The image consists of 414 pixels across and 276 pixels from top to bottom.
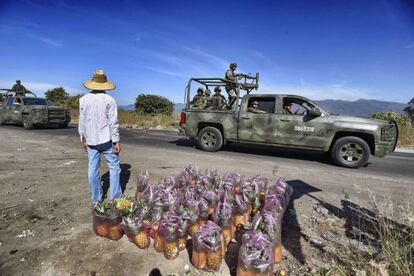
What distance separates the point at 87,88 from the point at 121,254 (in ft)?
7.21

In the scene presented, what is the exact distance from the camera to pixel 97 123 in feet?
12.6

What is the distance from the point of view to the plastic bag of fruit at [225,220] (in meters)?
3.06

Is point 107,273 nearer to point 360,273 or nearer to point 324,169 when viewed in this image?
point 360,273

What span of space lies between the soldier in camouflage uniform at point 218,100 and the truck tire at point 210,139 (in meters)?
1.00

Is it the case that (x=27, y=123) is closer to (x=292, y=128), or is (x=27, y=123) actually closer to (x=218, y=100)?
(x=218, y=100)

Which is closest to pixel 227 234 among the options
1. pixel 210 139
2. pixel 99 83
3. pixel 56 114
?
pixel 99 83

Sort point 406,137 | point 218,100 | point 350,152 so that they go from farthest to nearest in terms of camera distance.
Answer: point 406,137 < point 218,100 < point 350,152

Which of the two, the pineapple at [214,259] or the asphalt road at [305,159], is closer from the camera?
the pineapple at [214,259]

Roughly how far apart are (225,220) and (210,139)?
626cm

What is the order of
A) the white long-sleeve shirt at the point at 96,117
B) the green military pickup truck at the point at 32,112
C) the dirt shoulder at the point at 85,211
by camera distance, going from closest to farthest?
1. the dirt shoulder at the point at 85,211
2. the white long-sleeve shirt at the point at 96,117
3. the green military pickup truck at the point at 32,112

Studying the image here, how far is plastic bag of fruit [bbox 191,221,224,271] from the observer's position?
2.65 m

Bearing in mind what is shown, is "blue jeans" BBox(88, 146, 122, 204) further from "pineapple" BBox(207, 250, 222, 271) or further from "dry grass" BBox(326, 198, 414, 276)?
"dry grass" BBox(326, 198, 414, 276)

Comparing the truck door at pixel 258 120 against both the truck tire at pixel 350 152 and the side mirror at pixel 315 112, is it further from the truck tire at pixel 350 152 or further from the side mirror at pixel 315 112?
the truck tire at pixel 350 152

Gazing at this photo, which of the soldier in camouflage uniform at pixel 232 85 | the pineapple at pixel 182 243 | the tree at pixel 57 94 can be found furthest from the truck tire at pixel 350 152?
the tree at pixel 57 94
